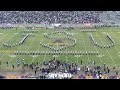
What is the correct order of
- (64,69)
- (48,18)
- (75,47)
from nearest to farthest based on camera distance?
1. (64,69)
2. (75,47)
3. (48,18)

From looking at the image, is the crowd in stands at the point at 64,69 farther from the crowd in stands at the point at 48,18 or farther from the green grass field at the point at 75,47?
the crowd in stands at the point at 48,18

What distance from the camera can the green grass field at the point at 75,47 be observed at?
2497 centimetres

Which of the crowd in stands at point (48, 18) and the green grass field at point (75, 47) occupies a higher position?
the crowd in stands at point (48, 18)

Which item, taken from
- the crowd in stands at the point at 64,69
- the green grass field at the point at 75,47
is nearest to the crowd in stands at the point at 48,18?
the green grass field at the point at 75,47

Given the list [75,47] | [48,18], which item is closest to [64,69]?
[75,47]

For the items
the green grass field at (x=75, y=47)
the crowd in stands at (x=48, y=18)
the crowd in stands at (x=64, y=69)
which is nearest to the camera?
the crowd in stands at (x=64, y=69)

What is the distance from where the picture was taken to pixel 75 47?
30.1m

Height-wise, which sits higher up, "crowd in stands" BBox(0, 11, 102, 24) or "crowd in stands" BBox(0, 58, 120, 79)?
"crowd in stands" BBox(0, 11, 102, 24)

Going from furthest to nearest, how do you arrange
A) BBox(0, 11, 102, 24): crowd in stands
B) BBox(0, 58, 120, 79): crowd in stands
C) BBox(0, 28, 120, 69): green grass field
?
BBox(0, 11, 102, 24): crowd in stands → BBox(0, 28, 120, 69): green grass field → BBox(0, 58, 120, 79): crowd in stands

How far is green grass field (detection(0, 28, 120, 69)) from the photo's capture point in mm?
24969

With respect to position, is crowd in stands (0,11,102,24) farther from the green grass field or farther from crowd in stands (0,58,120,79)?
crowd in stands (0,58,120,79)

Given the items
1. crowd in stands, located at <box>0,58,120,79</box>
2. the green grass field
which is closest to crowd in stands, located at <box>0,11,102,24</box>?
the green grass field

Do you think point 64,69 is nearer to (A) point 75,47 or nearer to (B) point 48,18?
(A) point 75,47
